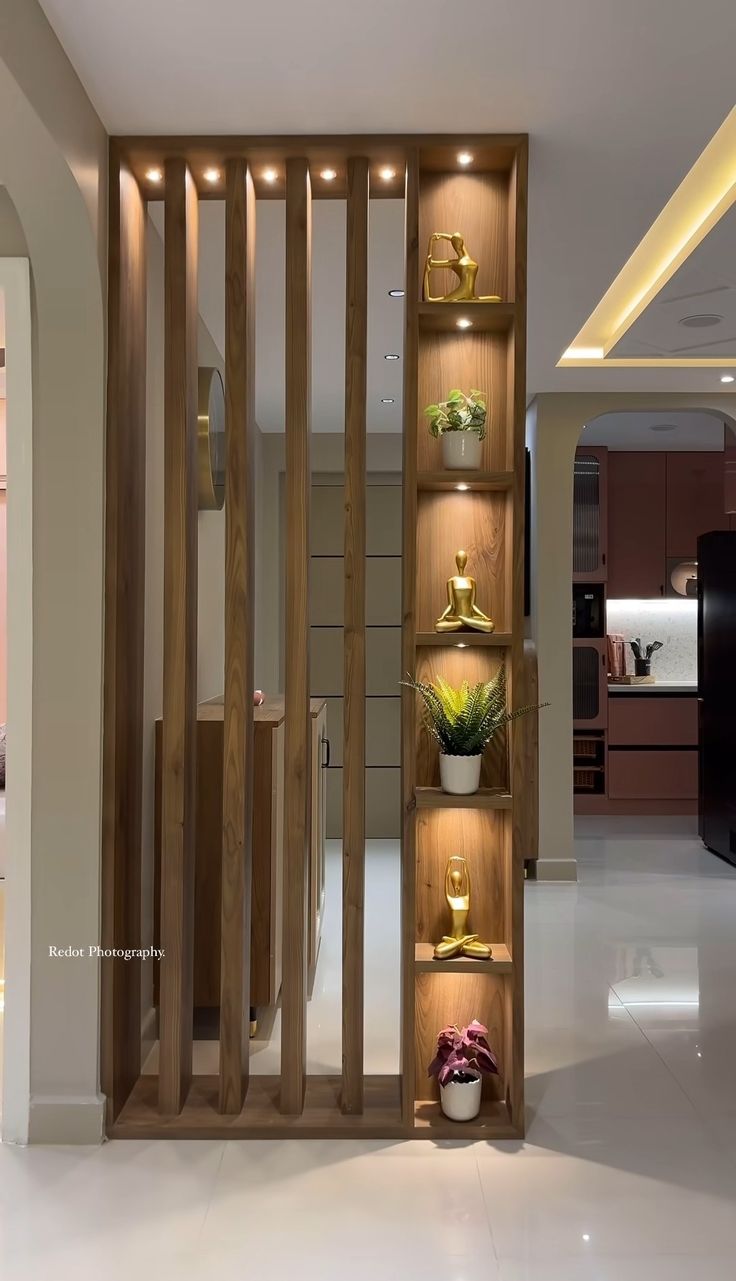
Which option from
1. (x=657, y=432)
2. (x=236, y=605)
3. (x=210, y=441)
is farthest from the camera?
(x=657, y=432)

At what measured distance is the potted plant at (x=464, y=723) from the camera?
264cm

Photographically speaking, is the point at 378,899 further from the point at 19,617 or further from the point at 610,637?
the point at 610,637

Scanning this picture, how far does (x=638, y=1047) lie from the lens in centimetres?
329

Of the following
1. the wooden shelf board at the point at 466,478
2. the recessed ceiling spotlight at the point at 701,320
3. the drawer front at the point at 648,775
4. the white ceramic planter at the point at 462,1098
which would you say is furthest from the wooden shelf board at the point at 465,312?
the drawer front at the point at 648,775

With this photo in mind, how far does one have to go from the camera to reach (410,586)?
2656mm

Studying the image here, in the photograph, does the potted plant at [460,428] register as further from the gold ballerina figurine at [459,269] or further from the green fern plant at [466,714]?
the green fern plant at [466,714]

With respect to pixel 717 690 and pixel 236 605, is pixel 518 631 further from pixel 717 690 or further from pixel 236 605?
pixel 717 690

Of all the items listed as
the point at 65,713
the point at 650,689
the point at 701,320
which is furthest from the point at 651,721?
the point at 65,713

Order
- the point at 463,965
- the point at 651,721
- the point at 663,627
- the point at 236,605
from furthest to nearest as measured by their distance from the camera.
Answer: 1. the point at 663,627
2. the point at 651,721
3. the point at 236,605
4. the point at 463,965

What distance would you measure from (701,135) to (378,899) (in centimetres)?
368

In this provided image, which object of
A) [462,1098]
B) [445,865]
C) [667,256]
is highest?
[667,256]

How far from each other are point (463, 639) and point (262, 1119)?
1378mm

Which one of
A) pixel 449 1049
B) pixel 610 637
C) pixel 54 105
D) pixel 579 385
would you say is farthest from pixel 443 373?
pixel 610 637

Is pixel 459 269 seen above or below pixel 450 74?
below
